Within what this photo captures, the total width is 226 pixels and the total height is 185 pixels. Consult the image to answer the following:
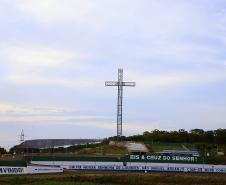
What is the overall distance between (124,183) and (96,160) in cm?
1685

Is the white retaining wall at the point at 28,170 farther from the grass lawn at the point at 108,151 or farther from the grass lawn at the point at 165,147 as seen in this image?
the grass lawn at the point at 165,147

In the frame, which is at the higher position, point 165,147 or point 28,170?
point 165,147

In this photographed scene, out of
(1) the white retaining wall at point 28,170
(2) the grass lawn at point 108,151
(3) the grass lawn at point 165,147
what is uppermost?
(3) the grass lawn at point 165,147

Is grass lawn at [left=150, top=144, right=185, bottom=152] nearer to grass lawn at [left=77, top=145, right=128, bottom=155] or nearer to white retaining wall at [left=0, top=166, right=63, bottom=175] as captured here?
grass lawn at [left=77, top=145, right=128, bottom=155]

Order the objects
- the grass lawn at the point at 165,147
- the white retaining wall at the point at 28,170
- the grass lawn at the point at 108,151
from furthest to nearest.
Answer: the grass lawn at the point at 165,147
the grass lawn at the point at 108,151
the white retaining wall at the point at 28,170

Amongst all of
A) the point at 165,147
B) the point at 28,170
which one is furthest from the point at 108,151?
the point at 28,170

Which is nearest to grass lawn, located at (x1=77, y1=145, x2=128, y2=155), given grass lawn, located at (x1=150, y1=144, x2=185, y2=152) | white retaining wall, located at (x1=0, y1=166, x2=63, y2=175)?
grass lawn, located at (x1=150, y1=144, x2=185, y2=152)

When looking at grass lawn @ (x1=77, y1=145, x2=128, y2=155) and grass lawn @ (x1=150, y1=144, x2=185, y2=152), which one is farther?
grass lawn @ (x1=150, y1=144, x2=185, y2=152)

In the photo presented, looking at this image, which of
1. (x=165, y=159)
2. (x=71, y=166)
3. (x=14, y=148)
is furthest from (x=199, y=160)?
(x=14, y=148)

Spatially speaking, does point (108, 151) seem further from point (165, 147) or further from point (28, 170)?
point (28, 170)

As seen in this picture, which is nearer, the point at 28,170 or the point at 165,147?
the point at 28,170

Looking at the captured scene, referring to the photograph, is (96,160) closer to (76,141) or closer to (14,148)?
(14,148)

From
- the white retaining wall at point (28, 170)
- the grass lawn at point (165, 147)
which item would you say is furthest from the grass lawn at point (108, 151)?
the white retaining wall at point (28, 170)

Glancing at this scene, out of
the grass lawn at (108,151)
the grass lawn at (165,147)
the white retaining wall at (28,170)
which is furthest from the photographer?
the grass lawn at (165,147)
